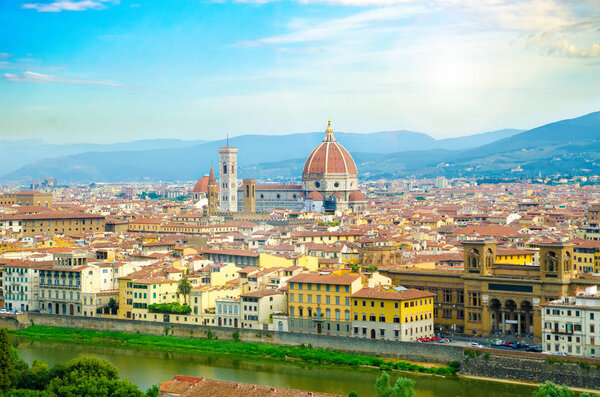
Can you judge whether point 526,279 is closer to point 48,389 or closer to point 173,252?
point 48,389

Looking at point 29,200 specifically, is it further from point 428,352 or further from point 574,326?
point 574,326

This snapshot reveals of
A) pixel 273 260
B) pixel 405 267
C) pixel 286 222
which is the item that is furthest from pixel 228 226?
pixel 405 267

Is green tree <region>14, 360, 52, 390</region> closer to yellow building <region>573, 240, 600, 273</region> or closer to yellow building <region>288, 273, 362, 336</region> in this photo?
yellow building <region>288, 273, 362, 336</region>

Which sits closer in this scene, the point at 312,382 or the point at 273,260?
the point at 312,382

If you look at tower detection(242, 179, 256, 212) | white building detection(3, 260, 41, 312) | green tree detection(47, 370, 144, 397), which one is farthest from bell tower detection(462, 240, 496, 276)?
tower detection(242, 179, 256, 212)

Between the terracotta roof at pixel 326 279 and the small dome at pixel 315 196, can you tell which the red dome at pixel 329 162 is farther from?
the terracotta roof at pixel 326 279

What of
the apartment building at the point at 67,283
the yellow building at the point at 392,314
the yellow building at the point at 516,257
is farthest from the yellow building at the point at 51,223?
the yellow building at the point at 392,314

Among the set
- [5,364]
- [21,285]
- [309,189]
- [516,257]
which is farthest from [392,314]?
[309,189]
